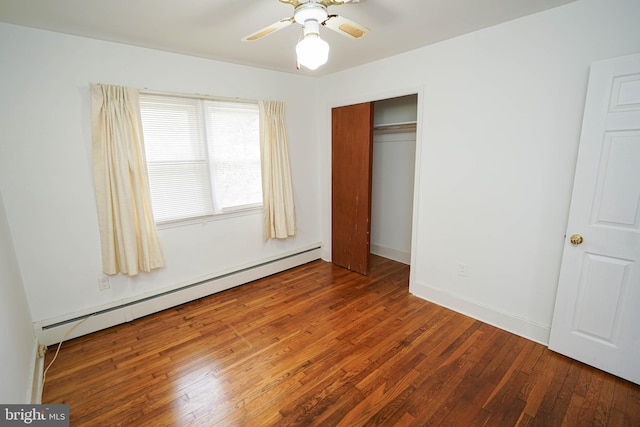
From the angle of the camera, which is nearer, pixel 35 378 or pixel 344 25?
pixel 344 25

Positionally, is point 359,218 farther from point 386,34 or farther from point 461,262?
point 386,34

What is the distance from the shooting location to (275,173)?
3502 millimetres

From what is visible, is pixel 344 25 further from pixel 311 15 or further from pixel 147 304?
pixel 147 304

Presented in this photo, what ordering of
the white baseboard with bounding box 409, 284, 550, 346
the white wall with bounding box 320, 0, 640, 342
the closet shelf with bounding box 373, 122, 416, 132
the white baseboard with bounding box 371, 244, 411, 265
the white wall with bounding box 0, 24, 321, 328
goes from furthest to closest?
the white baseboard with bounding box 371, 244, 411, 265, the closet shelf with bounding box 373, 122, 416, 132, the white baseboard with bounding box 409, 284, 550, 346, the white wall with bounding box 0, 24, 321, 328, the white wall with bounding box 320, 0, 640, 342

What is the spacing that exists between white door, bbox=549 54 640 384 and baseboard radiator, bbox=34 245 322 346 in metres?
2.96

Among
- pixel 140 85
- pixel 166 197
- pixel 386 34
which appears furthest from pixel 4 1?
pixel 386 34

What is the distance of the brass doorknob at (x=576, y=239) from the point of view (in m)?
2.00

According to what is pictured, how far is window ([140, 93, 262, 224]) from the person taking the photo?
272cm

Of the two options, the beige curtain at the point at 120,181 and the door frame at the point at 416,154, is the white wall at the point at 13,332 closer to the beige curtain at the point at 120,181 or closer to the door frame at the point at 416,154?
the beige curtain at the point at 120,181

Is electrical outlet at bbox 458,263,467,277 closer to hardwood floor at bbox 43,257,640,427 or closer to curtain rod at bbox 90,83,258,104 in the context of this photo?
hardwood floor at bbox 43,257,640,427

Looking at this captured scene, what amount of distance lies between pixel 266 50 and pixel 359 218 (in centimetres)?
214

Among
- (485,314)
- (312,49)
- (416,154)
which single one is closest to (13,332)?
(312,49)

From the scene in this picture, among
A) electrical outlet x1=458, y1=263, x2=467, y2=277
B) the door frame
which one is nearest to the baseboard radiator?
the door frame

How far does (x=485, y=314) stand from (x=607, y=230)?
45.8 inches
